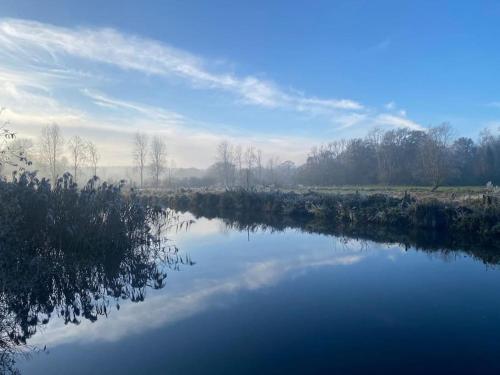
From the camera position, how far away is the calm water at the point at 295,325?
18.6 feet

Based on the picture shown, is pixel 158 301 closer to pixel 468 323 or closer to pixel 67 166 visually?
pixel 468 323

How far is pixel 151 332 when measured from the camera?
6809mm

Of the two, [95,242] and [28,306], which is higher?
[95,242]

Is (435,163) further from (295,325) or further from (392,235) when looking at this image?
(295,325)

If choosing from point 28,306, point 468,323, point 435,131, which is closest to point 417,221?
point 468,323

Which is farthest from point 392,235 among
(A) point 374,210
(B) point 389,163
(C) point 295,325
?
(B) point 389,163

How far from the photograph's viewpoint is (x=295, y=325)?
7.11m

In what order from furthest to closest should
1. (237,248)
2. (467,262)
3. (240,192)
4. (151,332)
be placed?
1. (240,192)
2. (237,248)
3. (467,262)
4. (151,332)

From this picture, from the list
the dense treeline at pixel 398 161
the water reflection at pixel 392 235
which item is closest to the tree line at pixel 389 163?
the dense treeline at pixel 398 161

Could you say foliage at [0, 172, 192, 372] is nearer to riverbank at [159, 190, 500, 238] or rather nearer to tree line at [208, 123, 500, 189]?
riverbank at [159, 190, 500, 238]

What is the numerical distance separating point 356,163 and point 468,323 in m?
56.5

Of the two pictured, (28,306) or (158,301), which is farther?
(158,301)

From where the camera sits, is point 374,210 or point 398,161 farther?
point 398,161

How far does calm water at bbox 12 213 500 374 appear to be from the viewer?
5.67 m
